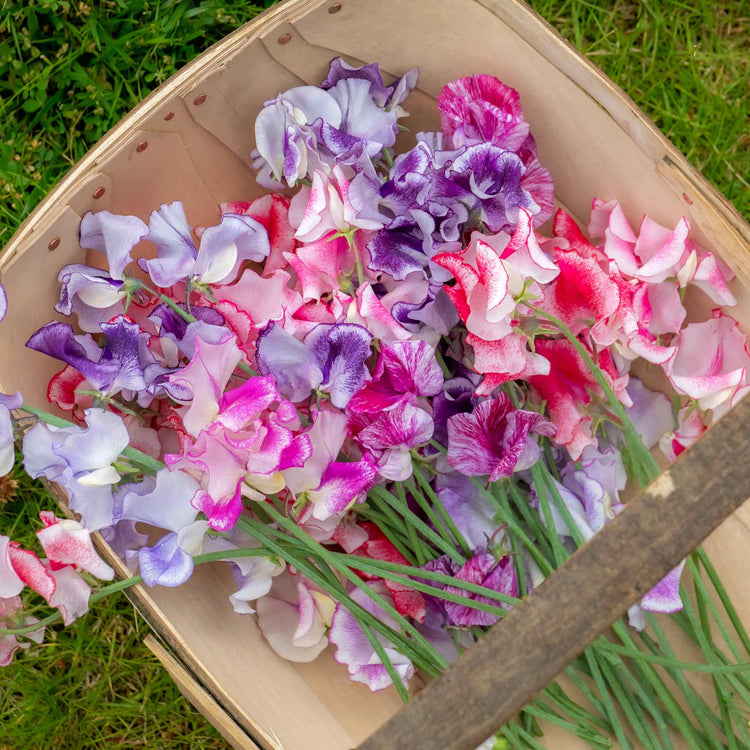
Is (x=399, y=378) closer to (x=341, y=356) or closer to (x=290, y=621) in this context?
(x=341, y=356)

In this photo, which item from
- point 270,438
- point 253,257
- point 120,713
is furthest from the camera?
point 120,713

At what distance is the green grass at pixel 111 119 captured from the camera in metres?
0.99

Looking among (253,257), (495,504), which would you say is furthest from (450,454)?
(253,257)

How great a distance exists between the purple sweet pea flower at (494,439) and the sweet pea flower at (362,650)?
5.2 inches

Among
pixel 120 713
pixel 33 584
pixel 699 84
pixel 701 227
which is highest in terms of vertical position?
pixel 33 584

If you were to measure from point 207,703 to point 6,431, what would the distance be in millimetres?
253

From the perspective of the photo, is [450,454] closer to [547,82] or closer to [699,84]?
[547,82]

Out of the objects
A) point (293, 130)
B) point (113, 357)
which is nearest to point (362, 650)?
point (113, 357)

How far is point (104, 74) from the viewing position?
3.30ft

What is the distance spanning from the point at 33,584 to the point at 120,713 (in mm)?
526

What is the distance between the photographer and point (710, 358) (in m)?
0.69

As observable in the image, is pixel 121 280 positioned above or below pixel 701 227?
above

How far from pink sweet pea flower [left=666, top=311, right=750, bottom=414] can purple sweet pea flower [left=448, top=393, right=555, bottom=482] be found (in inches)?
4.8

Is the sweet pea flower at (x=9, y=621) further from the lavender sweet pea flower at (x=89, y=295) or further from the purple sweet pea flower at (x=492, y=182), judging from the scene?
the purple sweet pea flower at (x=492, y=182)
